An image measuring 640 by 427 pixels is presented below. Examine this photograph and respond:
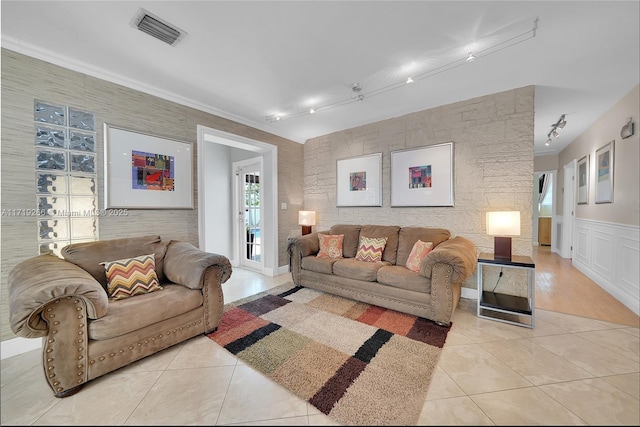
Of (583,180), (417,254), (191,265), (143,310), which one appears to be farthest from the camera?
(583,180)

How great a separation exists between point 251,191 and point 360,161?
2104mm

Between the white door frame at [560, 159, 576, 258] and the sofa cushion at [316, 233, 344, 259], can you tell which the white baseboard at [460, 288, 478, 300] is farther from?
the white door frame at [560, 159, 576, 258]

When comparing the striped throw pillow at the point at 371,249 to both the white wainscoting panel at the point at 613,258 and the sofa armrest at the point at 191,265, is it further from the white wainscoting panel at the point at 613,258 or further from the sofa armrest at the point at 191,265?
the white wainscoting panel at the point at 613,258

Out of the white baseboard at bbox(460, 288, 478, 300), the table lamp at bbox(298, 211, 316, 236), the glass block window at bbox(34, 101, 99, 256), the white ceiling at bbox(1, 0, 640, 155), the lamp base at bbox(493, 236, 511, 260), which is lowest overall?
the white baseboard at bbox(460, 288, 478, 300)

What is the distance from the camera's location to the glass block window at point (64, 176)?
1.97m

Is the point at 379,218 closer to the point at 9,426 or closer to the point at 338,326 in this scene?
the point at 338,326

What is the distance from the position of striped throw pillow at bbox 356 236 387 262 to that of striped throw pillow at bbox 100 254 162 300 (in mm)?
2199

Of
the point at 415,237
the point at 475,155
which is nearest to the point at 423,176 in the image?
the point at 475,155

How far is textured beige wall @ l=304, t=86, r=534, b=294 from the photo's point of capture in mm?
2557

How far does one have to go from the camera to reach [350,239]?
344 cm

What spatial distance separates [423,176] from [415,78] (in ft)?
4.08

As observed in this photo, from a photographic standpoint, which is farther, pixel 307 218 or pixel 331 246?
pixel 307 218

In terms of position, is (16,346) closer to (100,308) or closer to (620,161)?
(100,308)

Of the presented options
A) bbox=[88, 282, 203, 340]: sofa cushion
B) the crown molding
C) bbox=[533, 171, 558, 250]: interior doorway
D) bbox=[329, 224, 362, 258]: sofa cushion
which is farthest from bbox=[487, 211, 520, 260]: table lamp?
bbox=[533, 171, 558, 250]: interior doorway
